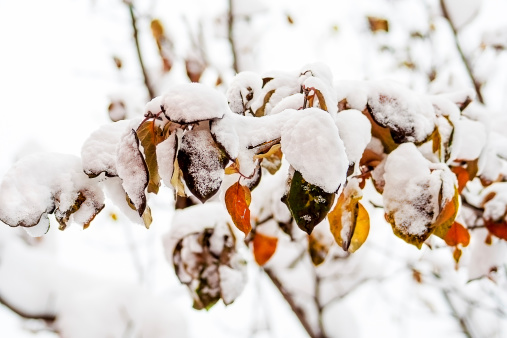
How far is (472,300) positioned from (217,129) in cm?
261

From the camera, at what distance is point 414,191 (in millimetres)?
528

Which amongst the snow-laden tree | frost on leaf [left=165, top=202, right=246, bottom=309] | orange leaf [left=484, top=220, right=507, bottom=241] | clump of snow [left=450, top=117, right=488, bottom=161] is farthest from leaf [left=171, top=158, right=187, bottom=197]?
orange leaf [left=484, top=220, right=507, bottom=241]

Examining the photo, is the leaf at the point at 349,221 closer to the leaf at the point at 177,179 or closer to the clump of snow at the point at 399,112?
the clump of snow at the point at 399,112

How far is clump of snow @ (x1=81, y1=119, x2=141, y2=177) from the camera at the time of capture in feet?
1.64

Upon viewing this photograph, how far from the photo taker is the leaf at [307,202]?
429 millimetres

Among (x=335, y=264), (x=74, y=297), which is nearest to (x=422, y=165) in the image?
(x=335, y=264)

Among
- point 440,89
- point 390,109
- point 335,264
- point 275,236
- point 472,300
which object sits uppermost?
point 390,109

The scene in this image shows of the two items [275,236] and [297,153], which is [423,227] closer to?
[297,153]

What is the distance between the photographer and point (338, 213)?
562 mm

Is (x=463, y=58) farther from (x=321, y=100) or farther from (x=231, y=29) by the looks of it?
(x=321, y=100)

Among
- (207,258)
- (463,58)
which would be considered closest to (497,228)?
(207,258)

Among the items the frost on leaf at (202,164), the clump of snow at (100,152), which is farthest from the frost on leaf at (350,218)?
the clump of snow at (100,152)

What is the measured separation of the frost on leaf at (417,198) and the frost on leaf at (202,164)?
27 centimetres

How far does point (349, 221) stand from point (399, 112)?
7.3 inches
